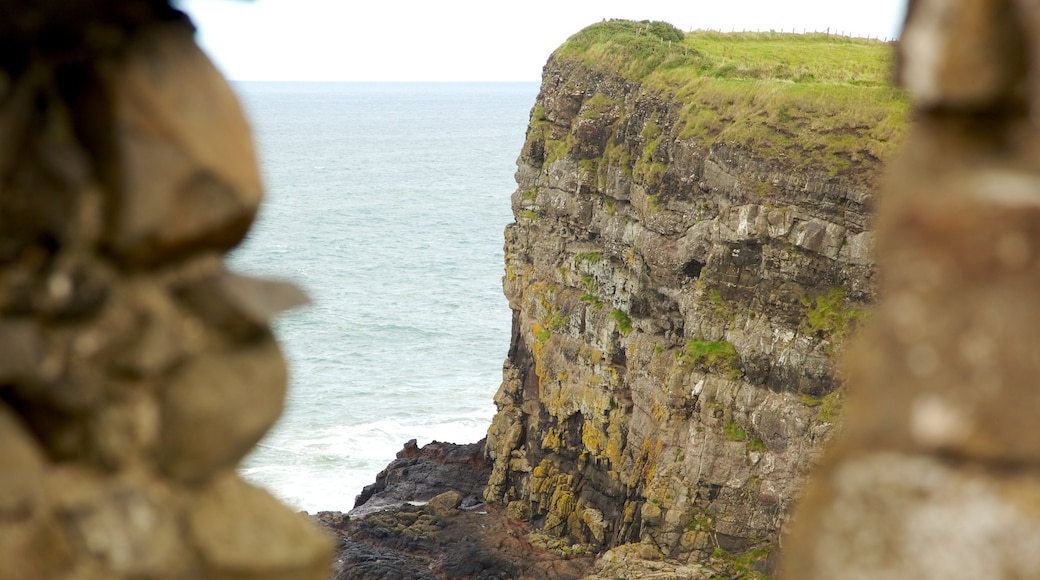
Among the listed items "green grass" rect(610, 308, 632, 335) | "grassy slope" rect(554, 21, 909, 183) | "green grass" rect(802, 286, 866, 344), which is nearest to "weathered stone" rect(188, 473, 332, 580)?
"green grass" rect(802, 286, 866, 344)

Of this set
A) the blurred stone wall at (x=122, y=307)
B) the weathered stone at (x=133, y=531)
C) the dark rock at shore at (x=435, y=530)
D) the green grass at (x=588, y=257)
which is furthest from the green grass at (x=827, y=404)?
the weathered stone at (x=133, y=531)

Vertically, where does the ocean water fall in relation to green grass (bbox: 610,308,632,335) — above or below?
below

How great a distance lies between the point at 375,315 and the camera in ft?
262

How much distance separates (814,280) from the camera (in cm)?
2870

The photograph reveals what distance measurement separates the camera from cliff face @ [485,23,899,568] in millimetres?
28672

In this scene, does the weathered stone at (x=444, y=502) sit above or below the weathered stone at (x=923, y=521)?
below

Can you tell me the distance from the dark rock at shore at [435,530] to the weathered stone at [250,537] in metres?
31.2

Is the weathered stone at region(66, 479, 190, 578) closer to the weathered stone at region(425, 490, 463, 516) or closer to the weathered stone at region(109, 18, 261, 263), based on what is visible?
the weathered stone at region(109, 18, 261, 263)

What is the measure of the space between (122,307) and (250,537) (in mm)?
900

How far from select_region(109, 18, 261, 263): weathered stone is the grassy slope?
25.9 metres

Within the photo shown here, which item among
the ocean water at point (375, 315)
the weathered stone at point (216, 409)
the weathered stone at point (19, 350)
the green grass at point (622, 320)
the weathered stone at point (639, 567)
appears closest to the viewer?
the weathered stone at point (19, 350)

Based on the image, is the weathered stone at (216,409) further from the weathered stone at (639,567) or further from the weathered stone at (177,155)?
the weathered stone at (639,567)

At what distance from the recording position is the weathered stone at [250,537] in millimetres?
3611

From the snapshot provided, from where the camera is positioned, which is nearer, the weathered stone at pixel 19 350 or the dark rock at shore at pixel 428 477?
the weathered stone at pixel 19 350
